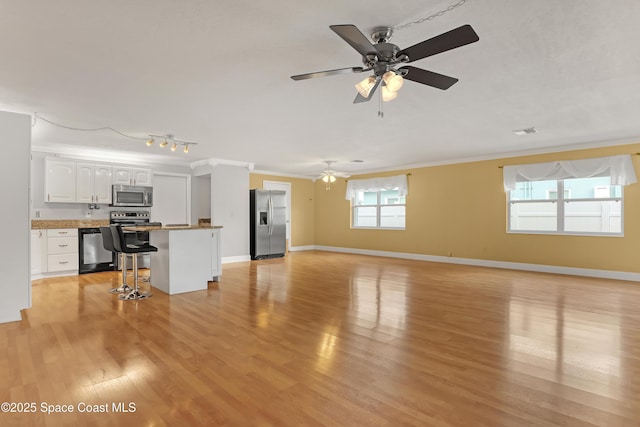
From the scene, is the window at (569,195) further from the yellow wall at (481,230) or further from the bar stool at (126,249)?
the bar stool at (126,249)

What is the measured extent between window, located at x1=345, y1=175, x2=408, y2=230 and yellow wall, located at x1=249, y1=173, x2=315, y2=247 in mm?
1471

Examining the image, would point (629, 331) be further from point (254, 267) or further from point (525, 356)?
point (254, 267)

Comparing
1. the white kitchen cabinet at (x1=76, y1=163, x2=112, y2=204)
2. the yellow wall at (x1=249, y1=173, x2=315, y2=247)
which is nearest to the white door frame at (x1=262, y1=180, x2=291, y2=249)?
the yellow wall at (x1=249, y1=173, x2=315, y2=247)

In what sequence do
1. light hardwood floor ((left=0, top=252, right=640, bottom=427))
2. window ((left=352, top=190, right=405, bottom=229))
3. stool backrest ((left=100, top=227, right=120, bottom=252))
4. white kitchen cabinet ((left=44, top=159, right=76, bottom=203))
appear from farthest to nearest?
window ((left=352, top=190, right=405, bottom=229)), white kitchen cabinet ((left=44, top=159, right=76, bottom=203)), stool backrest ((left=100, top=227, right=120, bottom=252)), light hardwood floor ((left=0, top=252, right=640, bottom=427))

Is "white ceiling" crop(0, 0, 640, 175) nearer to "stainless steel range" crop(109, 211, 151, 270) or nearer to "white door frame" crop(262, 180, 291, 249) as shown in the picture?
"stainless steel range" crop(109, 211, 151, 270)

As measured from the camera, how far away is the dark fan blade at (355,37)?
1.90 meters

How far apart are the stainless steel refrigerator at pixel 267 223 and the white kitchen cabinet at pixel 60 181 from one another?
3.74 m

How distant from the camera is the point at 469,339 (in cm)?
291

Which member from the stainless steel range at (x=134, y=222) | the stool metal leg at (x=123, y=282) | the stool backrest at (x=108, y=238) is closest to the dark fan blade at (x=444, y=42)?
the stool backrest at (x=108, y=238)

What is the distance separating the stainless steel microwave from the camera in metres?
6.66

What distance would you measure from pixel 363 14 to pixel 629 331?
A: 3755mm

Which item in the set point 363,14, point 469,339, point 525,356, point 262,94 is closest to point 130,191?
point 262,94

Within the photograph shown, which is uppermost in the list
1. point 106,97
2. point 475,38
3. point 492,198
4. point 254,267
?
point 106,97

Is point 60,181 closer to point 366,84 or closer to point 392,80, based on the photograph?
point 366,84
